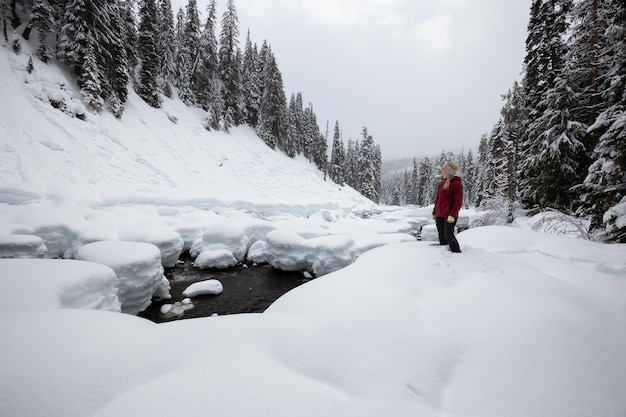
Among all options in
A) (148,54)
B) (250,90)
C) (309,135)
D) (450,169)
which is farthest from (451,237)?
(309,135)

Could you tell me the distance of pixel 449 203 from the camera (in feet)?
15.5

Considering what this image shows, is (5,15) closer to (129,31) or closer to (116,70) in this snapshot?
(116,70)

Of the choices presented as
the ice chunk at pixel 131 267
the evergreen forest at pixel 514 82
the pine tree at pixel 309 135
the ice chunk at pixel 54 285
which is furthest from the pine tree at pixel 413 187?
the ice chunk at pixel 54 285

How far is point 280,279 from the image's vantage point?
9438 mm

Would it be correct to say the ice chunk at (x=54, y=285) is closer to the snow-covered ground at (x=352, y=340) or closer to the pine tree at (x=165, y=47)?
the snow-covered ground at (x=352, y=340)

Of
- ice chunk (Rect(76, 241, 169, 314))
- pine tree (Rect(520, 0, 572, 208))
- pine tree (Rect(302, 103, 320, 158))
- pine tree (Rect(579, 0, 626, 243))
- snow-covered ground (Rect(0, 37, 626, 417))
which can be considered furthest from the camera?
pine tree (Rect(302, 103, 320, 158))

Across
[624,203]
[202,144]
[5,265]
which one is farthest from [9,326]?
[202,144]

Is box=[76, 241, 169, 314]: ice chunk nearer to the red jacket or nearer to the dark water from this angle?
the dark water

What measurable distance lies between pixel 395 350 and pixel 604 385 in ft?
5.09

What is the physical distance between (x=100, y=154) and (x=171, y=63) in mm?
19429

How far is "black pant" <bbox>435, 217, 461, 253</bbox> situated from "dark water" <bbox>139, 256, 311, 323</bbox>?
5072mm

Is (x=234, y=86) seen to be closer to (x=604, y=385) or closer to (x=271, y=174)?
(x=271, y=174)

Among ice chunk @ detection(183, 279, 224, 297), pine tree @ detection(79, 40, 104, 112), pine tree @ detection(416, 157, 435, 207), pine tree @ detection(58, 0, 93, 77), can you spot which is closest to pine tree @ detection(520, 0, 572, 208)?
ice chunk @ detection(183, 279, 224, 297)

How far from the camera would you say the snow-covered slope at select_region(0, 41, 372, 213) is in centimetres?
1083
